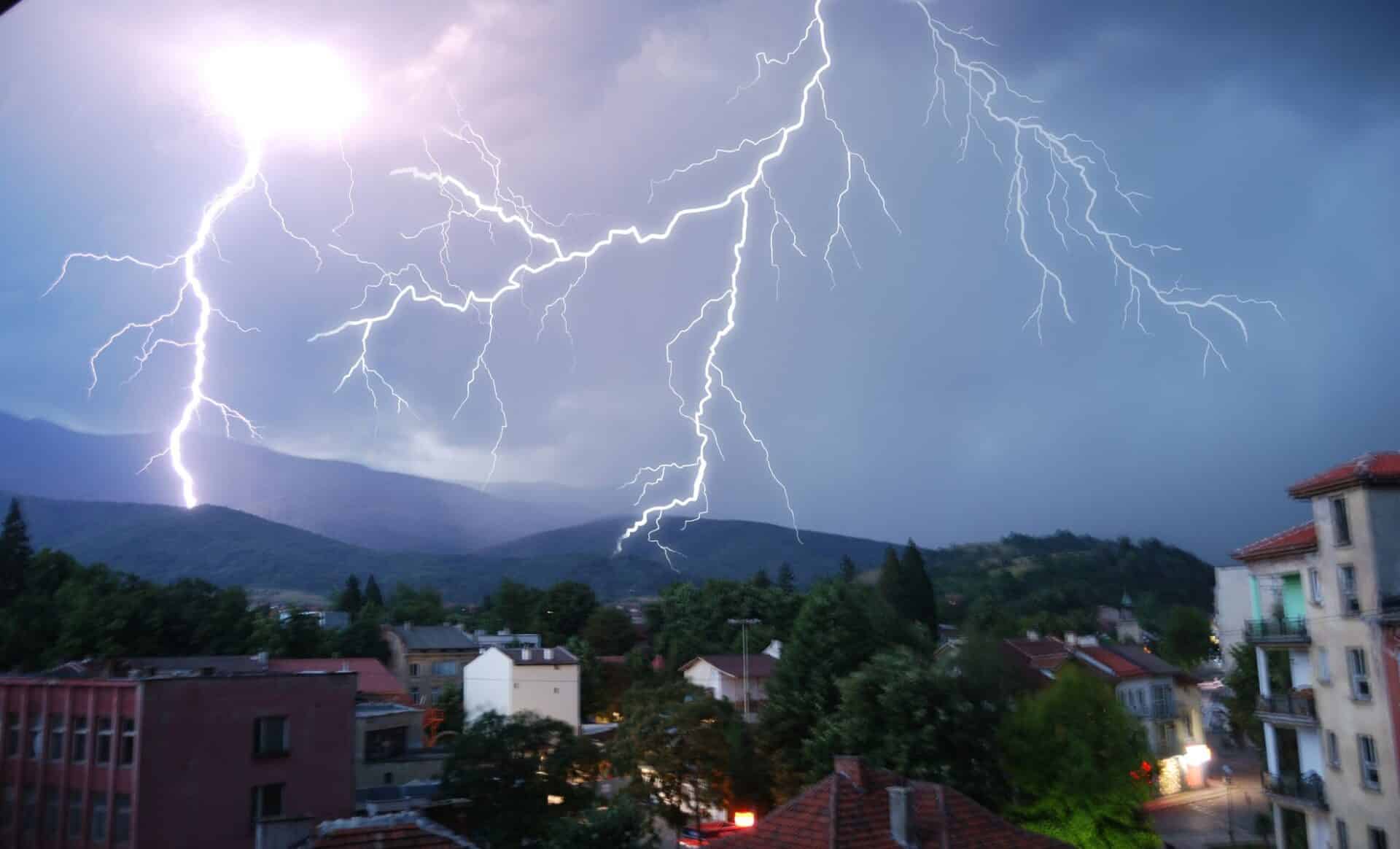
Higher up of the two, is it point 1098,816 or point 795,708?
point 795,708

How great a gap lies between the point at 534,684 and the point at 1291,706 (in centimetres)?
2641

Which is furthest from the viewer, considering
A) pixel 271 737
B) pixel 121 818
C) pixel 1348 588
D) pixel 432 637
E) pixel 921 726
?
pixel 432 637

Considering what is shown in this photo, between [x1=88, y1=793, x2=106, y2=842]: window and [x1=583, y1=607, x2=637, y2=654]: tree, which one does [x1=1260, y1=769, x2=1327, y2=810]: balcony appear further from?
[x1=583, y1=607, x2=637, y2=654]: tree

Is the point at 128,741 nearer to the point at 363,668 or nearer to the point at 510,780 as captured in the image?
the point at 510,780

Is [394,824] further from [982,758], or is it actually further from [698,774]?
[982,758]

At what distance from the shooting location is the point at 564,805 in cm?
1783

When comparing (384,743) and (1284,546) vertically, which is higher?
(1284,546)

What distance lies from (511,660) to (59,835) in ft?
73.6

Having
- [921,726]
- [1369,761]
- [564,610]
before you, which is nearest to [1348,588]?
[1369,761]

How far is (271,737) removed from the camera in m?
16.9

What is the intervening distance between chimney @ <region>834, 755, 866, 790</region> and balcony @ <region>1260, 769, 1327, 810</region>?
9625 mm

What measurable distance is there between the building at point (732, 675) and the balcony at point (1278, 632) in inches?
797

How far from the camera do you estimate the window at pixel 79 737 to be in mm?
16078

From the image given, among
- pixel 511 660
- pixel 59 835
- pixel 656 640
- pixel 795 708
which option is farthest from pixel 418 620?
pixel 59 835
